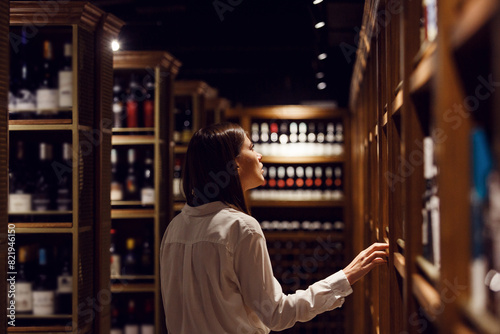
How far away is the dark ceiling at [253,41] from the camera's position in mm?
5367

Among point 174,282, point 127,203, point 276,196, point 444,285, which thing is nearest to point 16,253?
point 127,203

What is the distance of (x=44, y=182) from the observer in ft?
12.1

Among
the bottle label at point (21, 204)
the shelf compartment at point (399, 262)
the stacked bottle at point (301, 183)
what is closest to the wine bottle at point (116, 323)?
the bottle label at point (21, 204)

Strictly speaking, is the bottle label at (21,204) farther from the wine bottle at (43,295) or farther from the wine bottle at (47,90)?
the wine bottle at (47,90)

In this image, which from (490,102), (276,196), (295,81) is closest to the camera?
(490,102)

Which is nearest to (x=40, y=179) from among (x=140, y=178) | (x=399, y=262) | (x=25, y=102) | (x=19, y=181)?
(x=19, y=181)

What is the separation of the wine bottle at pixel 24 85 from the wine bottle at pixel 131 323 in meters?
1.89

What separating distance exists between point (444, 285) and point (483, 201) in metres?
0.17

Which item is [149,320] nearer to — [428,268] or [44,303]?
[44,303]

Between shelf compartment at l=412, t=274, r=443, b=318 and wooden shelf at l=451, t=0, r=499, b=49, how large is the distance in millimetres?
477

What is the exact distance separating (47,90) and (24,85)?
387 millimetres

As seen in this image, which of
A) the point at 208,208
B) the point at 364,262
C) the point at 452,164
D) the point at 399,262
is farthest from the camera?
the point at 364,262

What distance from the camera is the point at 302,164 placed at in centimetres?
715

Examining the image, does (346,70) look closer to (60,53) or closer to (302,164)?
(302,164)
